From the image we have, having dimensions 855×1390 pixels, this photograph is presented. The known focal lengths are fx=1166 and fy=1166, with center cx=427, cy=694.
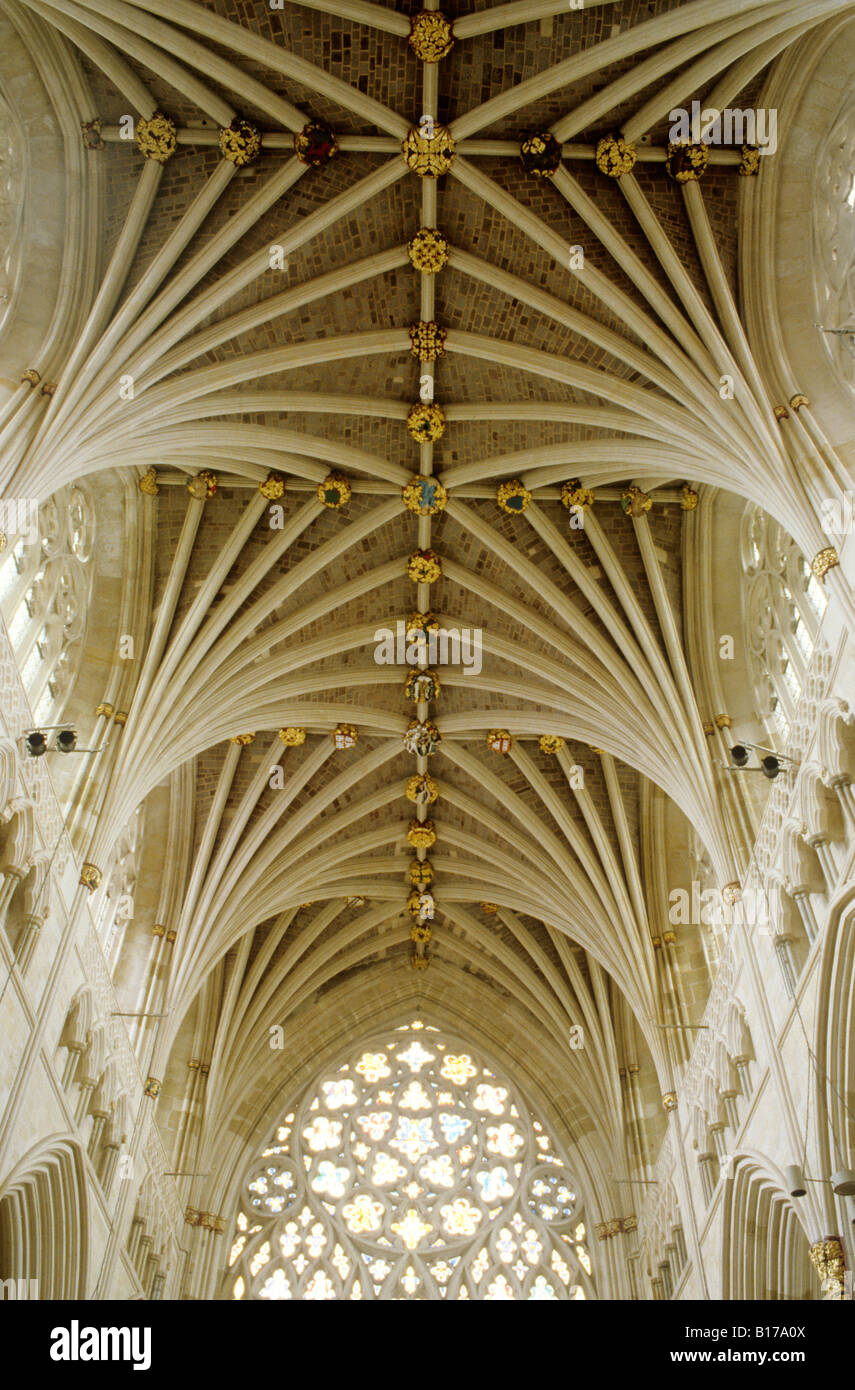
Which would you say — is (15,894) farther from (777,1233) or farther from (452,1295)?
(452,1295)

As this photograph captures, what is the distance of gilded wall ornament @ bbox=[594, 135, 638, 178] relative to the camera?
49.0 ft

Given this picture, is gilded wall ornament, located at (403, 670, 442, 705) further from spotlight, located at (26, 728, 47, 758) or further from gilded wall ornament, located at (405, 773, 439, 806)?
spotlight, located at (26, 728, 47, 758)

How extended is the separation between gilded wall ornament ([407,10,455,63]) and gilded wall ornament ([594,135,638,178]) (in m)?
2.30

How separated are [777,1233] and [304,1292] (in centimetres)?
915

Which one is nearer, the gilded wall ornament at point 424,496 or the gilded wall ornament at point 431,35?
the gilded wall ornament at point 431,35

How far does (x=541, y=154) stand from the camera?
593 inches

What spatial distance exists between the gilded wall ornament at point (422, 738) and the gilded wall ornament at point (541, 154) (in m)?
9.02

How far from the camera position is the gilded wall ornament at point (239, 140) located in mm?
14906

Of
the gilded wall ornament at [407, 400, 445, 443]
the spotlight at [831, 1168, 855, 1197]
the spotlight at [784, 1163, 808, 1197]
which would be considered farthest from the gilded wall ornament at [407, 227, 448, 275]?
the spotlight at [831, 1168, 855, 1197]

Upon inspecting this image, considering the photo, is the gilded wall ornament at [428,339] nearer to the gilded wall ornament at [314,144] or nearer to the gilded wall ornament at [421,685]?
the gilded wall ornament at [314,144]

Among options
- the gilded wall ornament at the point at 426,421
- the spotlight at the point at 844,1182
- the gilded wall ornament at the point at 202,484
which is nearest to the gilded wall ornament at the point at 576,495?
the gilded wall ornament at the point at 426,421

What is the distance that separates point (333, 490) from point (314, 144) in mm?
4882

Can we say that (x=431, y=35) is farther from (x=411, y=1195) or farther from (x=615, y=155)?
(x=411, y=1195)

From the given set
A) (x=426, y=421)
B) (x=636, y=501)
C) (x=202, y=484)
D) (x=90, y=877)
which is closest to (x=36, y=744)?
(x=90, y=877)
